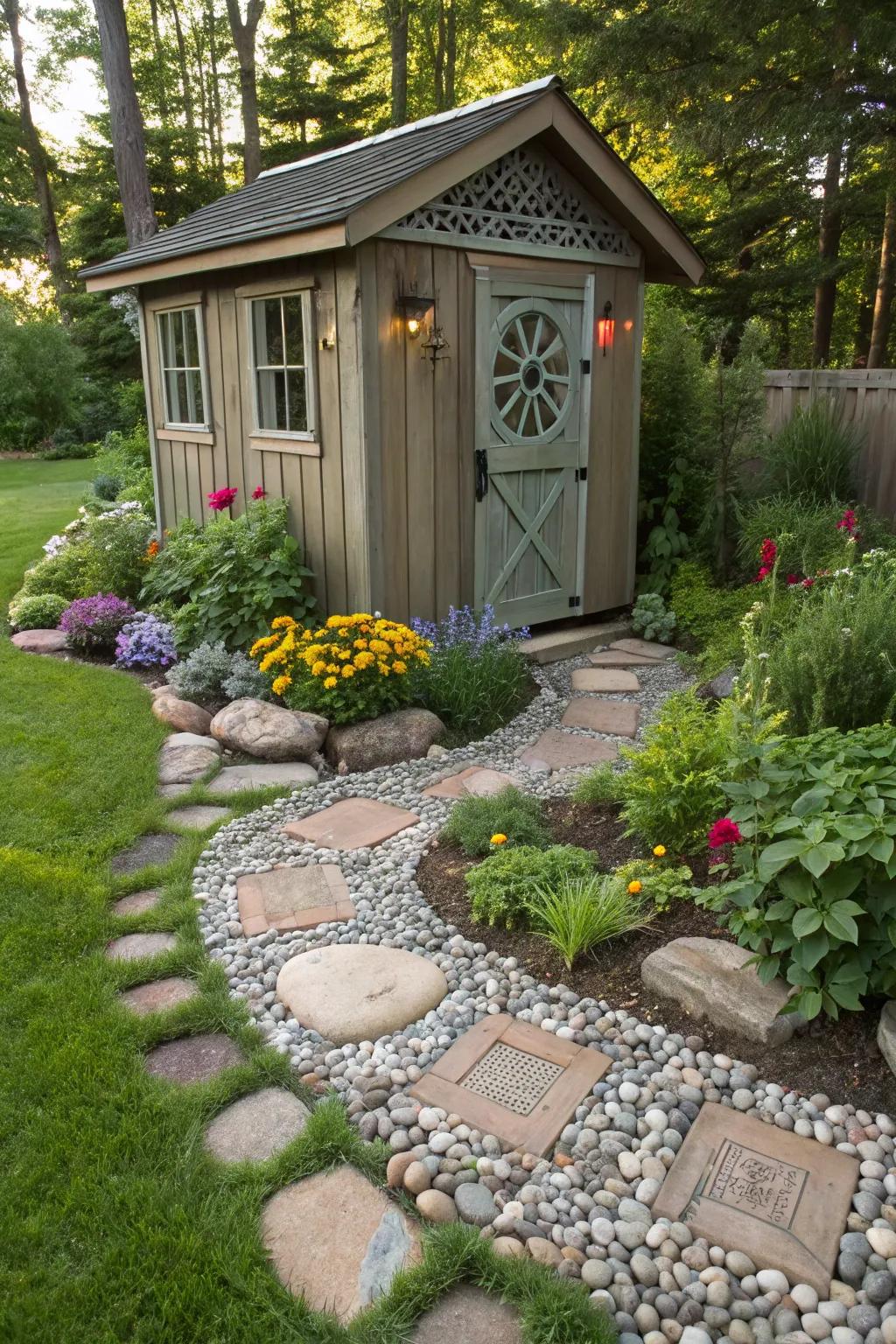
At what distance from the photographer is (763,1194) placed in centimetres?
202

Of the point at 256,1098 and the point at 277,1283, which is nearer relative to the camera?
the point at 277,1283

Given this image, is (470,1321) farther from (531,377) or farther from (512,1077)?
(531,377)

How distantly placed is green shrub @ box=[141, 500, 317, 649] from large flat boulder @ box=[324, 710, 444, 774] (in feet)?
3.89

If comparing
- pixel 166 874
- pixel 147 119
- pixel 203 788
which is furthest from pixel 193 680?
pixel 147 119

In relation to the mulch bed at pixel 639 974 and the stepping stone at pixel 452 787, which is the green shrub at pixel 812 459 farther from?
the mulch bed at pixel 639 974

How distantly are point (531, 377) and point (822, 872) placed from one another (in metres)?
4.55

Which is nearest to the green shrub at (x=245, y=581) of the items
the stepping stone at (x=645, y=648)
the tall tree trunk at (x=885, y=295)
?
the stepping stone at (x=645, y=648)

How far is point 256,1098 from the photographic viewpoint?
2.33m

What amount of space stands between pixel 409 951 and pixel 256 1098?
2.50 feet

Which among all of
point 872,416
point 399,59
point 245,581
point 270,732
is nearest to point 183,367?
point 245,581

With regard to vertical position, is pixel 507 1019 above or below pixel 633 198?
below

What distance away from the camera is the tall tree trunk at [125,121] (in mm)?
10961

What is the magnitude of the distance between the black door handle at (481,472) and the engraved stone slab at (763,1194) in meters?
4.24

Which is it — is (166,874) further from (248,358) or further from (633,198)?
(633,198)
